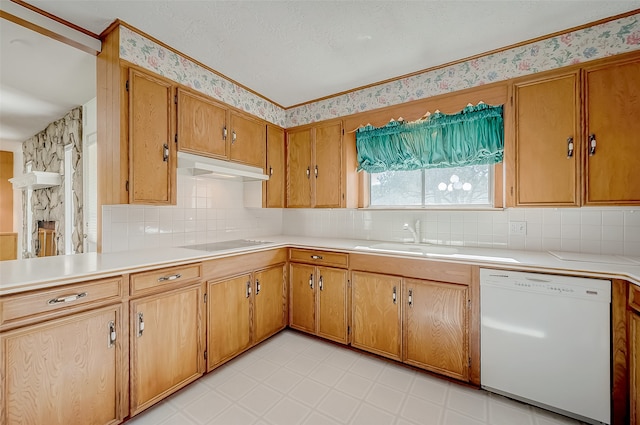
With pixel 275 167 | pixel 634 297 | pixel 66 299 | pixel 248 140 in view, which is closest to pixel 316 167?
pixel 275 167

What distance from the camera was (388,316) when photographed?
2178mm

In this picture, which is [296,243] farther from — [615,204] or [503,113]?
[615,204]

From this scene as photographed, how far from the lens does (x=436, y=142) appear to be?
2.42m

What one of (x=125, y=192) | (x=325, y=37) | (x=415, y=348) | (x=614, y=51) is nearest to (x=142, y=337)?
(x=125, y=192)

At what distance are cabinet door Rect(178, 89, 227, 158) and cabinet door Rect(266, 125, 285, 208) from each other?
62cm

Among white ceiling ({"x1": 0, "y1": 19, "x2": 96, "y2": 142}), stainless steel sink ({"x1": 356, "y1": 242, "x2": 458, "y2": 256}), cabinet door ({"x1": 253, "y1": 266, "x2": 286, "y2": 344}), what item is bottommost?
cabinet door ({"x1": 253, "y1": 266, "x2": 286, "y2": 344})

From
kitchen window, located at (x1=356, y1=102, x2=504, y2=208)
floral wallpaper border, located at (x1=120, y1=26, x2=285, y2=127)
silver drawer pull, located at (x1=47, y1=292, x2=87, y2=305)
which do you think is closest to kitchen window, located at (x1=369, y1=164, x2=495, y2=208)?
kitchen window, located at (x1=356, y1=102, x2=504, y2=208)

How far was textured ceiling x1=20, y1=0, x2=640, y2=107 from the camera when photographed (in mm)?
1575

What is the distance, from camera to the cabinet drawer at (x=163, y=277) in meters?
1.56

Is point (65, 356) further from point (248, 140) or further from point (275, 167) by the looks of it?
point (275, 167)

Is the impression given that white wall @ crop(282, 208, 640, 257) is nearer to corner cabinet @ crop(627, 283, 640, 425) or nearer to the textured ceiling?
corner cabinet @ crop(627, 283, 640, 425)

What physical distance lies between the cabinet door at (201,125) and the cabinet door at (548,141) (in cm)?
244

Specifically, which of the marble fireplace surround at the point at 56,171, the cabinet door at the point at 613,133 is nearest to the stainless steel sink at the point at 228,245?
the marble fireplace surround at the point at 56,171

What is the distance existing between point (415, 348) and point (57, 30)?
10.7 ft
